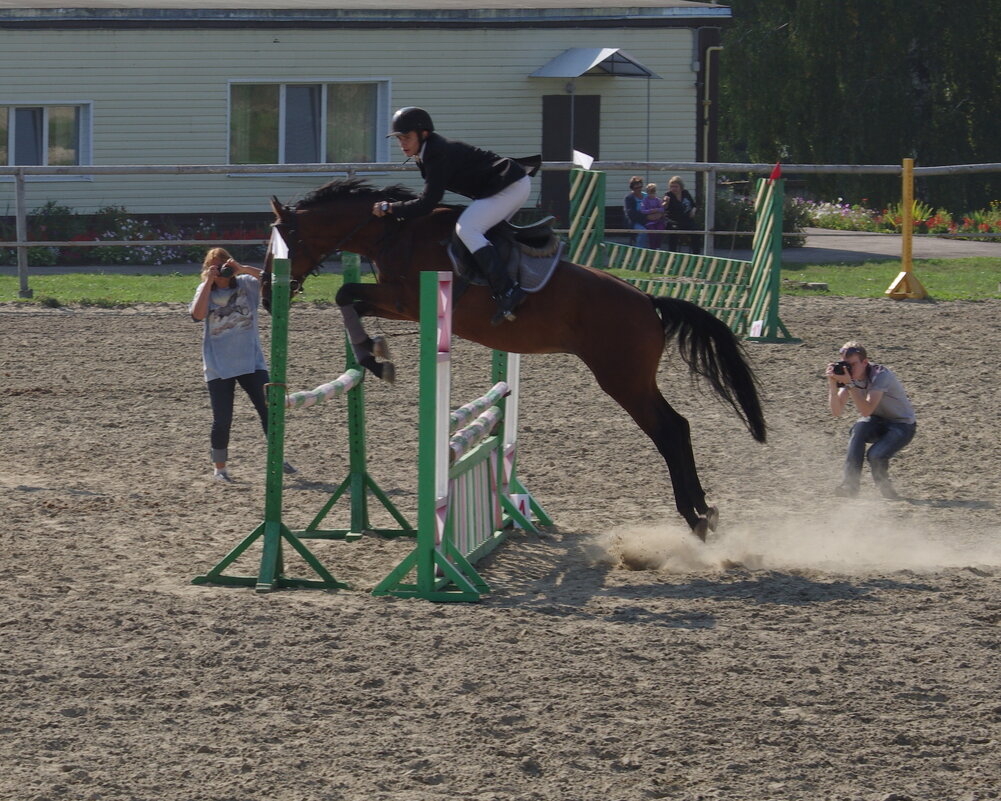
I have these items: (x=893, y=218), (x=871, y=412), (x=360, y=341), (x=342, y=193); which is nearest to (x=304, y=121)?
(x=893, y=218)

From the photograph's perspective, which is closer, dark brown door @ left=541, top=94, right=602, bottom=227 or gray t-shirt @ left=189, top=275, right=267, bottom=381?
gray t-shirt @ left=189, top=275, right=267, bottom=381

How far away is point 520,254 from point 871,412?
8.41ft

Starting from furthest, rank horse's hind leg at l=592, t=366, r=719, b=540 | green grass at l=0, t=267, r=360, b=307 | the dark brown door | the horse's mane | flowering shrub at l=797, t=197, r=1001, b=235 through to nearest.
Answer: flowering shrub at l=797, t=197, r=1001, b=235 < the dark brown door < green grass at l=0, t=267, r=360, b=307 < the horse's mane < horse's hind leg at l=592, t=366, r=719, b=540

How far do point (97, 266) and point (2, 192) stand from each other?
2.52m

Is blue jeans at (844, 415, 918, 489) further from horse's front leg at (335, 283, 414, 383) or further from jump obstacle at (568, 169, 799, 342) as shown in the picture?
jump obstacle at (568, 169, 799, 342)

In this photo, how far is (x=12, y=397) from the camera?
10945 millimetres

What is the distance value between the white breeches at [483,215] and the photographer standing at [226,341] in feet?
6.88

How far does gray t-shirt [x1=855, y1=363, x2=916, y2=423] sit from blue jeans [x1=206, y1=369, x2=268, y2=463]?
363 centimetres

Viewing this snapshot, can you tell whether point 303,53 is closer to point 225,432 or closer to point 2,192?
point 2,192

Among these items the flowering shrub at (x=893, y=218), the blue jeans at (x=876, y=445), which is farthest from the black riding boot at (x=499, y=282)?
the flowering shrub at (x=893, y=218)

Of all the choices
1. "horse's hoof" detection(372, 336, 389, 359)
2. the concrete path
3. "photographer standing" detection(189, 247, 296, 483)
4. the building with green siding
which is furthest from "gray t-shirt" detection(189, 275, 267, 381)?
the building with green siding

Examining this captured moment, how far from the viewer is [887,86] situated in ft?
100

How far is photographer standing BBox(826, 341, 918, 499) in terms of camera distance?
814 centimetres

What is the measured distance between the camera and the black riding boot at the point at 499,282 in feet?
21.9
